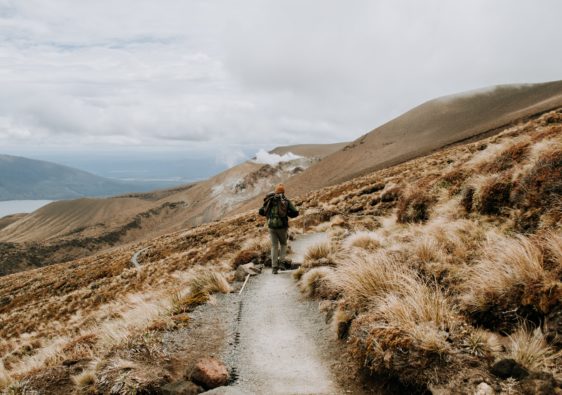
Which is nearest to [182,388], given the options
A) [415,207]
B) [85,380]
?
[85,380]

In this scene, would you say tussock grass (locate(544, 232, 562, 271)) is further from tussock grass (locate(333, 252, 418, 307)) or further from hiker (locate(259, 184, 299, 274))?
hiker (locate(259, 184, 299, 274))

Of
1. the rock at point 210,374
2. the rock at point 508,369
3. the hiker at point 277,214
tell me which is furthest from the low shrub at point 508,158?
the rock at point 210,374

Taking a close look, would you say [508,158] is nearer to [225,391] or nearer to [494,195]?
[494,195]

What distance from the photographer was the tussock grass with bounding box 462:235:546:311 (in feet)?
15.2

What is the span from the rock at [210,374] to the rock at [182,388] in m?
0.09

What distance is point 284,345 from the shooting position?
20.3 feet

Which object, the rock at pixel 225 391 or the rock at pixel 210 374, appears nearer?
the rock at pixel 225 391

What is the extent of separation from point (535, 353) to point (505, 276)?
1.23 meters

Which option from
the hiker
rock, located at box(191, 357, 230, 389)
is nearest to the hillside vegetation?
rock, located at box(191, 357, 230, 389)

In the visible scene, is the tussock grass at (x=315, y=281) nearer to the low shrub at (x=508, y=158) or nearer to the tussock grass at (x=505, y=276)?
the tussock grass at (x=505, y=276)

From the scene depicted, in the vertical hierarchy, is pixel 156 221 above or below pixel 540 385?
below

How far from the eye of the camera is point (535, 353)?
3773mm

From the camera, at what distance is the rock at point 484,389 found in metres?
3.49

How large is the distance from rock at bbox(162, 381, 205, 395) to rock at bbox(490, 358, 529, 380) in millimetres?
3510
